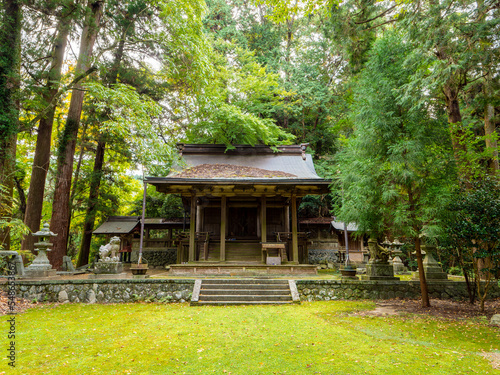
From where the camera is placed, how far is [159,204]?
1872cm

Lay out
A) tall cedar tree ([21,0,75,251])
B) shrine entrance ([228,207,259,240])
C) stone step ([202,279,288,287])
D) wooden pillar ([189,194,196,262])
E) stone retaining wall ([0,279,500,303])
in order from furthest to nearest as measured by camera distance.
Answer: shrine entrance ([228,207,259,240]), wooden pillar ([189,194,196,262]), tall cedar tree ([21,0,75,251]), stone step ([202,279,288,287]), stone retaining wall ([0,279,500,303])

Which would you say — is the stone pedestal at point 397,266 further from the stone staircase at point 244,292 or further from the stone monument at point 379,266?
the stone staircase at point 244,292

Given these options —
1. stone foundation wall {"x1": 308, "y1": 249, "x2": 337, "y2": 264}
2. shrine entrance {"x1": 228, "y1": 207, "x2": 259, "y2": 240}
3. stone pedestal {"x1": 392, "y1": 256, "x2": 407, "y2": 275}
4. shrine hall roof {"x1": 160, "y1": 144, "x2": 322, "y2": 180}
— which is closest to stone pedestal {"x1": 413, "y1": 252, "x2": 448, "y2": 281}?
stone pedestal {"x1": 392, "y1": 256, "x2": 407, "y2": 275}

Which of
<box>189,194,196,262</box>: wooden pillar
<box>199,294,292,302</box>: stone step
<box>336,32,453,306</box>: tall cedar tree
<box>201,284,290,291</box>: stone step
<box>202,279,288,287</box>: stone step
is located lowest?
<box>199,294,292,302</box>: stone step

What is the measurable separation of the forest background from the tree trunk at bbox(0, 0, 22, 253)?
31 mm

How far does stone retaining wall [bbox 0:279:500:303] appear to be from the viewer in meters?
8.23

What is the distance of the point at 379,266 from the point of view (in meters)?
8.91

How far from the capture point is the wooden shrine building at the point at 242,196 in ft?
36.9

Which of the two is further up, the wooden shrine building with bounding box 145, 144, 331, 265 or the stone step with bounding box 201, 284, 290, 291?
the wooden shrine building with bounding box 145, 144, 331, 265

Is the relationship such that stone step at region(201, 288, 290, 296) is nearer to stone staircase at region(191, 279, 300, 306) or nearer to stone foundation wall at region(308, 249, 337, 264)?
stone staircase at region(191, 279, 300, 306)

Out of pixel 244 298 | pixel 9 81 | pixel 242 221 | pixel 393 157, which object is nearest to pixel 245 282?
pixel 244 298

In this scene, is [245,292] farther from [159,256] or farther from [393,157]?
[159,256]

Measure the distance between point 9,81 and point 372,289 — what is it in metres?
11.8

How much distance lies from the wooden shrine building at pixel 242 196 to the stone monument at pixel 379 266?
114 inches
